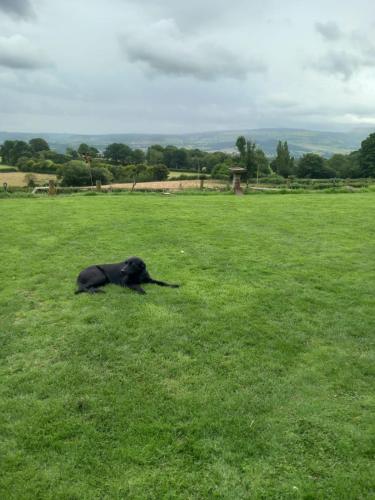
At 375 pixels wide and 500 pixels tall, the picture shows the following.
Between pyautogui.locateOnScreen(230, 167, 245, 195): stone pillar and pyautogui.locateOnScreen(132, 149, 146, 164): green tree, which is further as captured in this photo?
pyautogui.locateOnScreen(132, 149, 146, 164): green tree

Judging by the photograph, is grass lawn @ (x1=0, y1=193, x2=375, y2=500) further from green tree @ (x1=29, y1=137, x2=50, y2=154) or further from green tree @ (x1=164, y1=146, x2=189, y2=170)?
green tree @ (x1=29, y1=137, x2=50, y2=154)

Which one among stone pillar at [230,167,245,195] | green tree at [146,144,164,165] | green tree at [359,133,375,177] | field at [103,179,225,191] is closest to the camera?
stone pillar at [230,167,245,195]

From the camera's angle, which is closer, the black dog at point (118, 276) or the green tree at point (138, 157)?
the black dog at point (118, 276)

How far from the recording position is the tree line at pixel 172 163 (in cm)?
5690

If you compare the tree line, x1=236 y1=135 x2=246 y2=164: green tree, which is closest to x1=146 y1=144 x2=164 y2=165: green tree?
the tree line

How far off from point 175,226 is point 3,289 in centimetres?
627

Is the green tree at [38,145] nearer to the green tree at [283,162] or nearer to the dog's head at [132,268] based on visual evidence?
the green tree at [283,162]

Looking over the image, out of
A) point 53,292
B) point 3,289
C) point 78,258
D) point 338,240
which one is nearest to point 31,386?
point 53,292

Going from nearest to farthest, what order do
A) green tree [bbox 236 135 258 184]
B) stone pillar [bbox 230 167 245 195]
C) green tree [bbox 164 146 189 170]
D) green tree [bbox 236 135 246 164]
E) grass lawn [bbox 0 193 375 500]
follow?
grass lawn [bbox 0 193 375 500] → stone pillar [bbox 230 167 245 195] → green tree [bbox 236 135 258 184] → green tree [bbox 236 135 246 164] → green tree [bbox 164 146 189 170]

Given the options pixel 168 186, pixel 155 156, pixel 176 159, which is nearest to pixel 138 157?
pixel 155 156

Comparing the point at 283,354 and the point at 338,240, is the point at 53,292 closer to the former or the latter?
the point at 283,354

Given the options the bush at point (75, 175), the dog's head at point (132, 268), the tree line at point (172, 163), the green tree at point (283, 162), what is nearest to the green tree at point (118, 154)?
the tree line at point (172, 163)

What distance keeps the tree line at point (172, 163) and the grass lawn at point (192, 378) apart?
43.4 meters

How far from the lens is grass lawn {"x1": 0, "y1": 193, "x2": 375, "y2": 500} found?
10.9ft
